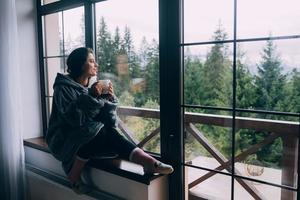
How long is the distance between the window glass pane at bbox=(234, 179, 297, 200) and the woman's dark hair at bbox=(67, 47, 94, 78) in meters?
1.23

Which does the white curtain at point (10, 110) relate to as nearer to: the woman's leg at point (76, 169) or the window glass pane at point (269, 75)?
the woman's leg at point (76, 169)

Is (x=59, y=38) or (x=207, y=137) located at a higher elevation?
(x=59, y=38)

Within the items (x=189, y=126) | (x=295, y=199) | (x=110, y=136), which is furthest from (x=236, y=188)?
(x=110, y=136)

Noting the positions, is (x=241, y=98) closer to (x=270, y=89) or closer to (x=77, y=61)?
(x=270, y=89)

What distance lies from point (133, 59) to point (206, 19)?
64cm

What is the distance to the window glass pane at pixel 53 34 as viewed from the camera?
275 cm

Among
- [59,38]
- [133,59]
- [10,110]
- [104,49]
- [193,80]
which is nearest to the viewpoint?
[193,80]

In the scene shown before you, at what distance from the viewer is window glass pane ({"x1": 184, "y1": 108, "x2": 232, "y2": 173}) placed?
1633mm

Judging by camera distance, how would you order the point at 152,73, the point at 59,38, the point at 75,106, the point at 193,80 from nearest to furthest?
the point at 193,80
the point at 75,106
the point at 152,73
the point at 59,38

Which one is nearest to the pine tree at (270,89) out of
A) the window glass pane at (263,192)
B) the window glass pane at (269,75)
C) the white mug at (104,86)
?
the window glass pane at (269,75)

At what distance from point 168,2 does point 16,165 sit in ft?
6.24

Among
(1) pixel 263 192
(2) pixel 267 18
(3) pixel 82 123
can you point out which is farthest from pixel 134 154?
(2) pixel 267 18

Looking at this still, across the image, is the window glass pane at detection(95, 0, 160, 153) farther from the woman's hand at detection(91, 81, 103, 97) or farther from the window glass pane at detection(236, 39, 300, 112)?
the window glass pane at detection(236, 39, 300, 112)

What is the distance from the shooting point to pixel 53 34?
283cm
